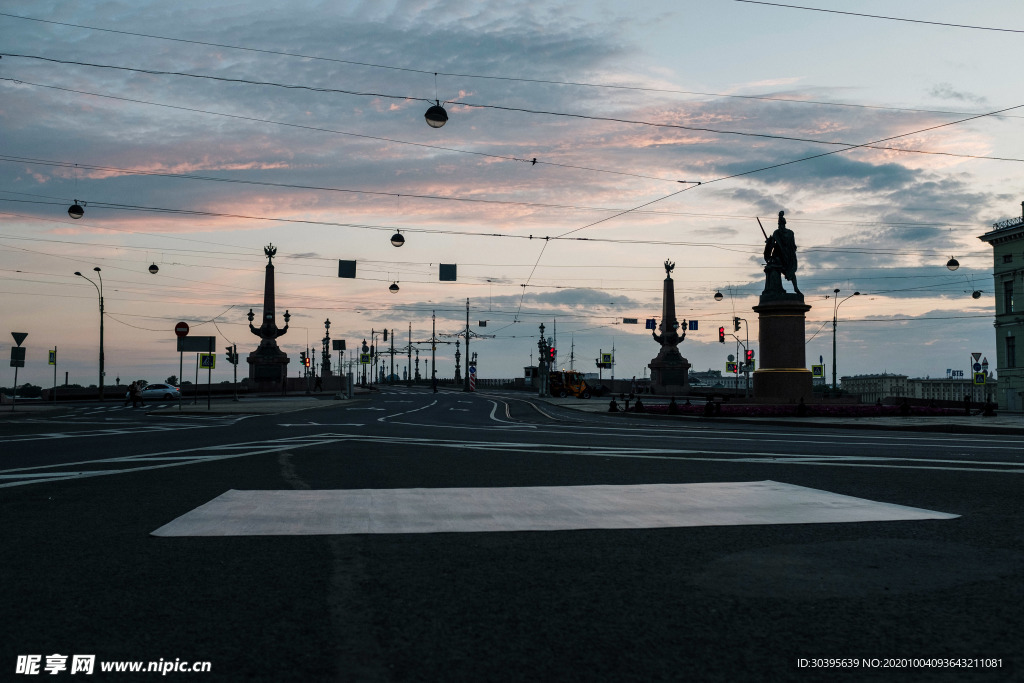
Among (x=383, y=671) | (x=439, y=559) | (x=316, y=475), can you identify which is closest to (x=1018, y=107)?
(x=316, y=475)

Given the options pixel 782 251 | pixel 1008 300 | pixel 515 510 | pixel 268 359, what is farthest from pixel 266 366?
pixel 515 510

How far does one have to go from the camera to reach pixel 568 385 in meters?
76.6

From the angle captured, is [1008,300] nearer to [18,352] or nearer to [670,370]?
[670,370]

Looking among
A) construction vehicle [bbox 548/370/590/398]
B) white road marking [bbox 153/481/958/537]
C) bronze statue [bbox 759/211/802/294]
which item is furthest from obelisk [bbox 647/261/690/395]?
white road marking [bbox 153/481/958/537]

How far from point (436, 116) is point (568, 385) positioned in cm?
5681

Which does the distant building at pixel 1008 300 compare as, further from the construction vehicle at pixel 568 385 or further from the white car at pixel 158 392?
the white car at pixel 158 392

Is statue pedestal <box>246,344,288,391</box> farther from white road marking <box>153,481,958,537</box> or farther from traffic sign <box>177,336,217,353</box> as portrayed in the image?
white road marking <box>153,481,958,537</box>

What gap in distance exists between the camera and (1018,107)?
78.3ft

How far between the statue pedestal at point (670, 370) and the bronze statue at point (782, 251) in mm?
34668

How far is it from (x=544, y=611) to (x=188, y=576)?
7.31 ft

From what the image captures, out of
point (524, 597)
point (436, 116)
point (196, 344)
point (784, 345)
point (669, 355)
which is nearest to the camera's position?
point (524, 597)

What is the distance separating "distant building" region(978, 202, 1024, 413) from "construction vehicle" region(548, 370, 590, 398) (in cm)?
3325

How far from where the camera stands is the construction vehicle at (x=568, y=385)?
75.0 m

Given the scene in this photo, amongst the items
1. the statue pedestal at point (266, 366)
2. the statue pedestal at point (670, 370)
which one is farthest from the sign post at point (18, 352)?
the statue pedestal at point (670, 370)
